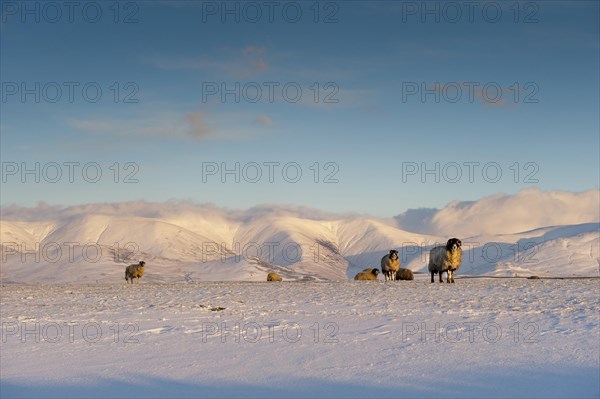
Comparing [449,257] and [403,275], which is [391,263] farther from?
[449,257]

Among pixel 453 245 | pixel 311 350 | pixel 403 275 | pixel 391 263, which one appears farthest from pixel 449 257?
pixel 311 350

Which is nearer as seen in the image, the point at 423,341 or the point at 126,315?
the point at 423,341

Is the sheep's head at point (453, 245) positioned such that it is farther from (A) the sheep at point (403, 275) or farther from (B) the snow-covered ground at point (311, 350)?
(A) the sheep at point (403, 275)

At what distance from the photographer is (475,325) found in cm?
1670

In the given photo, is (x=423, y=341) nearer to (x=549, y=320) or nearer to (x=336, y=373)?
(x=336, y=373)

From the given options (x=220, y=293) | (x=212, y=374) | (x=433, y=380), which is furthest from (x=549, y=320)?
(x=220, y=293)

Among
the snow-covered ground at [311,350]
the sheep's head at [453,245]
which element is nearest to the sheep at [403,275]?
the sheep's head at [453,245]

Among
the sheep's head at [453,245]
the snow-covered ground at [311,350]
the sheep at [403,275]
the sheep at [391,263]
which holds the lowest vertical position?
the sheep at [403,275]

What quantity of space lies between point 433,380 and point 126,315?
1254 cm

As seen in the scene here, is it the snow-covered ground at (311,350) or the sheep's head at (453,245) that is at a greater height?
the sheep's head at (453,245)

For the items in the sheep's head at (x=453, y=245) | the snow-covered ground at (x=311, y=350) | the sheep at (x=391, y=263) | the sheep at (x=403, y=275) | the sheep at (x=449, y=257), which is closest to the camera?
the snow-covered ground at (x=311, y=350)

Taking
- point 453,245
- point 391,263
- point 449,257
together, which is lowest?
point 391,263

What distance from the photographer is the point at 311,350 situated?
14.3 m

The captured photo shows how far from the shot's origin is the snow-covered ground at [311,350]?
11.4 m
